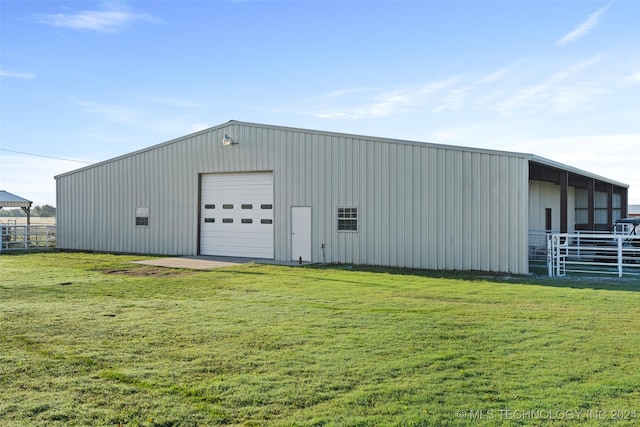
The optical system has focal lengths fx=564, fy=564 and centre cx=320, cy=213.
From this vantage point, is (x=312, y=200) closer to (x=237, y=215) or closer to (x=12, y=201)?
(x=237, y=215)

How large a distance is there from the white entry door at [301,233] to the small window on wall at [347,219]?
1.18 metres

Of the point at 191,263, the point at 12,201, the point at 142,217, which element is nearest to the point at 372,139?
the point at 191,263

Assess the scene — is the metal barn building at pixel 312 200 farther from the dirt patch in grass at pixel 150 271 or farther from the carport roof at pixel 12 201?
the carport roof at pixel 12 201

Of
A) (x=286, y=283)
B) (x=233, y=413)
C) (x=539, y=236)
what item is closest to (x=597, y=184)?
(x=539, y=236)

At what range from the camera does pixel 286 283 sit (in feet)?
41.8

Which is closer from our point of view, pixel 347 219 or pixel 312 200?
pixel 347 219

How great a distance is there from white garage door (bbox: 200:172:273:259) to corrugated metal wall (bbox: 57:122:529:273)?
41 centimetres

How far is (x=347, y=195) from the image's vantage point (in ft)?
59.2

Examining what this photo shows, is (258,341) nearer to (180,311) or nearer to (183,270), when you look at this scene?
(180,311)

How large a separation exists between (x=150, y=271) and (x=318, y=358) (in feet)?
35.0

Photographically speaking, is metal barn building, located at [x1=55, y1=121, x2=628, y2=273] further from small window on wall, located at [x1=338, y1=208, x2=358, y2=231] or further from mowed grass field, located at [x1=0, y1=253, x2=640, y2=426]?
mowed grass field, located at [x1=0, y1=253, x2=640, y2=426]

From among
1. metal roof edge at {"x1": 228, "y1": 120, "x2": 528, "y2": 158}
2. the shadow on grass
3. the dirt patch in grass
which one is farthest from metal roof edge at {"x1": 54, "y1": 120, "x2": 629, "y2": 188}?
the dirt patch in grass

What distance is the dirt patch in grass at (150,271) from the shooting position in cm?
1484

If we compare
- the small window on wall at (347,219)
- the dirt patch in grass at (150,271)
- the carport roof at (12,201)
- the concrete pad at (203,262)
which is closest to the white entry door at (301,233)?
the concrete pad at (203,262)
